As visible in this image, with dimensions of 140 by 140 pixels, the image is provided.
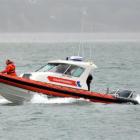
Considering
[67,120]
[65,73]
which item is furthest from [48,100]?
[67,120]

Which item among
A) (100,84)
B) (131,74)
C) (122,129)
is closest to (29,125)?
(122,129)

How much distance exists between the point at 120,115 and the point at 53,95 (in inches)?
129

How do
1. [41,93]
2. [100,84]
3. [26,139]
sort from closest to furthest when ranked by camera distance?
[26,139] → [41,93] → [100,84]

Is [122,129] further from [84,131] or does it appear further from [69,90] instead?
[69,90]

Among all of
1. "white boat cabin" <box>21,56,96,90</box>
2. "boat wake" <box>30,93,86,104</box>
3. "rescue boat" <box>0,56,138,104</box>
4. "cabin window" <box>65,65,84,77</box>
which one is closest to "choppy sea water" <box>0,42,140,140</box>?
"boat wake" <box>30,93,86,104</box>

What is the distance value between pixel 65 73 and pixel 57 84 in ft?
2.21

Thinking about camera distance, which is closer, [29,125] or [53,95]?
[29,125]

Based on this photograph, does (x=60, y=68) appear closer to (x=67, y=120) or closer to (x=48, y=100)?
(x=48, y=100)

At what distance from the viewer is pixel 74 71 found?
3541cm

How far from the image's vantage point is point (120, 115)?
3291cm

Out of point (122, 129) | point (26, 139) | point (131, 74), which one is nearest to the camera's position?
point (26, 139)

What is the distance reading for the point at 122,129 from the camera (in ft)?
98.0

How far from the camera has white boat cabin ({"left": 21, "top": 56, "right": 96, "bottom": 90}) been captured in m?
34.8

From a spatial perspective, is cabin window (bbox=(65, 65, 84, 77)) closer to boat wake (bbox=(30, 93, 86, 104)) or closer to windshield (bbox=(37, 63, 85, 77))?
windshield (bbox=(37, 63, 85, 77))
